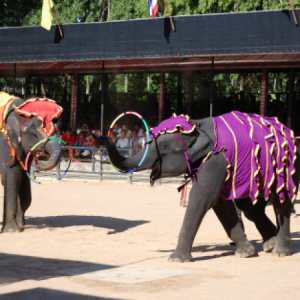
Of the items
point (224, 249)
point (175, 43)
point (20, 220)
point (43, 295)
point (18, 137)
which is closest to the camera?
point (43, 295)

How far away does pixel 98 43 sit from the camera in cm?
1833

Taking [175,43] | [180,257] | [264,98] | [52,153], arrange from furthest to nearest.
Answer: [264,98] → [175,43] → [52,153] → [180,257]

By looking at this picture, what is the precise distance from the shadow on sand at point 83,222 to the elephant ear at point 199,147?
280 cm

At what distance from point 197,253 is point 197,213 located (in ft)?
2.70

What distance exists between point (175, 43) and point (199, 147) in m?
10.2

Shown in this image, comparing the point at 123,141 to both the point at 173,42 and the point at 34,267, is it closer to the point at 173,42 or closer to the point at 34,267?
the point at 173,42

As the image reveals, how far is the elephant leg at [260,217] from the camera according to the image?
8375mm

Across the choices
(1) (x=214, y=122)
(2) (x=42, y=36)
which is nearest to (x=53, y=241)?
(1) (x=214, y=122)

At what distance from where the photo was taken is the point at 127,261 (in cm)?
737

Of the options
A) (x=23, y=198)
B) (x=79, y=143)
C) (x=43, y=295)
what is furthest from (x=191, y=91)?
(x=43, y=295)

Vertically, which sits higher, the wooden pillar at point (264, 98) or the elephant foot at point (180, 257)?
the wooden pillar at point (264, 98)

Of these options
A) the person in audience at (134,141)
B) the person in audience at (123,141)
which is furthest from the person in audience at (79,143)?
the person in audience at (134,141)

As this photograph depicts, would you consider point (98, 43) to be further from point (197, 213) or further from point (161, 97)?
point (197, 213)

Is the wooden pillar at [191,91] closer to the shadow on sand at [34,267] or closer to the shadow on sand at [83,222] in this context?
the shadow on sand at [83,222]
